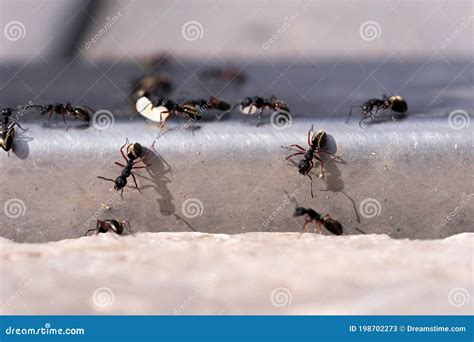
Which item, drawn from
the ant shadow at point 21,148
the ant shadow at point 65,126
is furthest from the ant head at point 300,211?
the ant shadow at point 21,148

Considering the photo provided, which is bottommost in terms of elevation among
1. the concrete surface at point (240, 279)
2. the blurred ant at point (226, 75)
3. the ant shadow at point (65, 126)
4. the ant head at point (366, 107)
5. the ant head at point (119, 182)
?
the concrete surface at point (240, 279)

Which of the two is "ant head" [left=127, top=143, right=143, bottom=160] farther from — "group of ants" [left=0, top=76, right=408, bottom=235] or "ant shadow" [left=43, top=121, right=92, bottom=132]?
"ant shadow" [left=43, top=121, right=92, bottom=132]

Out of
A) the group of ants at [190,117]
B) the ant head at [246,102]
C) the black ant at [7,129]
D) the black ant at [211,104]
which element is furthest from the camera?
the ant head at [246,102]

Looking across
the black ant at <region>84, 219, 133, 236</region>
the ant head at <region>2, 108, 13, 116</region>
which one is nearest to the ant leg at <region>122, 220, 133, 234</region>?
the black ant at <region>84, 219, 133, 236</region>

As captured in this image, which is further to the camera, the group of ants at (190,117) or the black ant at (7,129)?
the black ant at (7,129)

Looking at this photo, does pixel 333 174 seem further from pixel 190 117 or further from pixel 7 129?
pixel 7 129

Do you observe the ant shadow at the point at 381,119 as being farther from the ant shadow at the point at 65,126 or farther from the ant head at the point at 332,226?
the ant shadow at the point at 65,126

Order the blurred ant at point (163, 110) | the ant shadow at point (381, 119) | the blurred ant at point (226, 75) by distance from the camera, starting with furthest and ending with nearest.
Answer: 1. the blurred ant at point (226, 75)
2. the blurred ant at point (163, 110)
3. the ant shadow at point (381, 119)

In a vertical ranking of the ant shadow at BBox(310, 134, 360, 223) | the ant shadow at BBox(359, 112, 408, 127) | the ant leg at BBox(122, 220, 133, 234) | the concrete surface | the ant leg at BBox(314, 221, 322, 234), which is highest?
the ant shadow at BBox(359, 112, 408, 127)
